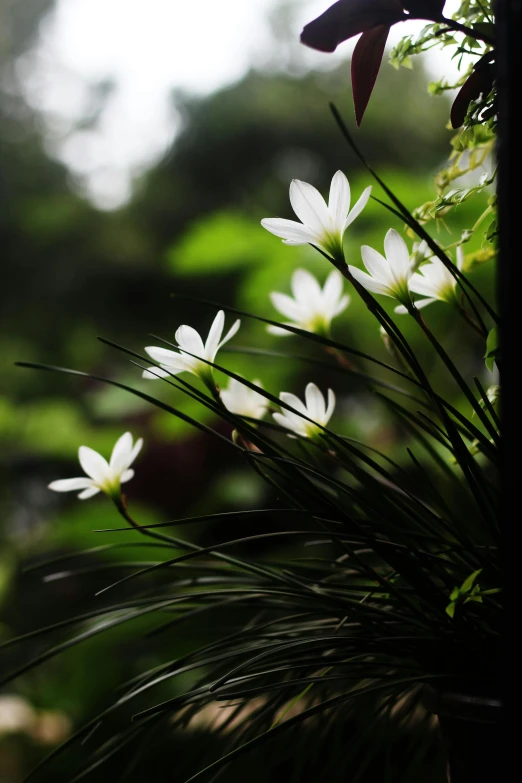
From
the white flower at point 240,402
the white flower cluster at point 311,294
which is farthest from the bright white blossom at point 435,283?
the white flower at point 240,402

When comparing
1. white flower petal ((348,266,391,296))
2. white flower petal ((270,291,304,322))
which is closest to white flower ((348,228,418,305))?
white flower petal ((348,266,391,296))

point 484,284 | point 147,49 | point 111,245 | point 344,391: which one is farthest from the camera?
point 147,49

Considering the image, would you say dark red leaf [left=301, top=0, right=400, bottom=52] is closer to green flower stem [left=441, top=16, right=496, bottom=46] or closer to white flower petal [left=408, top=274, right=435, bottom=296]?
green flower stem [left=441, top=16, right=496, bottom=46]

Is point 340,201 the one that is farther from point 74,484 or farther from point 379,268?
point 74,484

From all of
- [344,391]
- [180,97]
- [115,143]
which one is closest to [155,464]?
[344,391]

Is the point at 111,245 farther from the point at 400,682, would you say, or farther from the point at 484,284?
the point at 400,682
